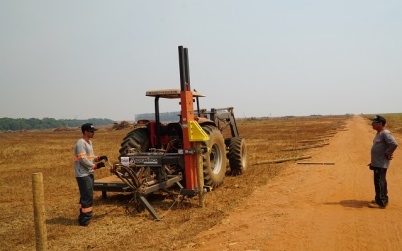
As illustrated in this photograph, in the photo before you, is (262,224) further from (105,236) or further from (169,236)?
(105,236)

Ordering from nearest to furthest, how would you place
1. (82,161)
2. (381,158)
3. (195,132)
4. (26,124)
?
(82,161) → (381,158) → (195,132) → (26,124)

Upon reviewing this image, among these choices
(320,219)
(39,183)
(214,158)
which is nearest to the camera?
(39,183)

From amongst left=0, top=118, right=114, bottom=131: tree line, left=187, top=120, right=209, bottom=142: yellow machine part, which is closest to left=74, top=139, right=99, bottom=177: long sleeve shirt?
left=187, top=120, right=209, bottom=142: yellow machine part

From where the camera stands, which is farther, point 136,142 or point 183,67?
point 136,142

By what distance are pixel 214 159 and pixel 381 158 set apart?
147 inches

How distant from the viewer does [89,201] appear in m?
5.86

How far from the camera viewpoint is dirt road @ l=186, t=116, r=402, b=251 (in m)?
4.49

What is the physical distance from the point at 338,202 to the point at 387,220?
1187 mm

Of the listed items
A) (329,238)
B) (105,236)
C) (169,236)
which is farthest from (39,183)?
(329,238)

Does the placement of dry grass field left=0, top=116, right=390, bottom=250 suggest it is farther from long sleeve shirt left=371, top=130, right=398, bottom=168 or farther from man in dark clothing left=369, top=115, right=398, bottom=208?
long sleeve shirt left=371, top=130, right=398, bottom=168

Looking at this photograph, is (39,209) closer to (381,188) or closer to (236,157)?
(381,188)

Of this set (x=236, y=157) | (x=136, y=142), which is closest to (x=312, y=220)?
(x=136, y=142)

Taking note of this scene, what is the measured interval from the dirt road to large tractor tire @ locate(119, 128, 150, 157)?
2823 millimetres

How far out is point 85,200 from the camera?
5816 millimetres
